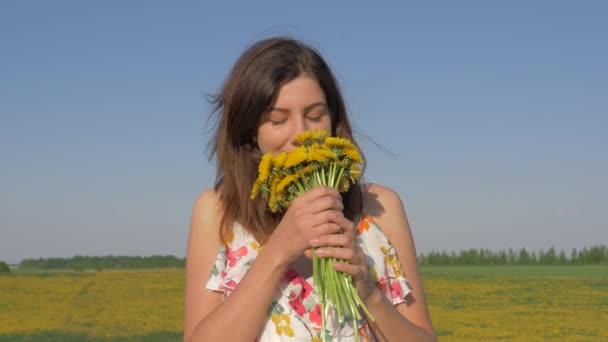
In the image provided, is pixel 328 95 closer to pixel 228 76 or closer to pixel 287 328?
pixel 228 76

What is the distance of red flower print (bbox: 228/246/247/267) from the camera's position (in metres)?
2.04

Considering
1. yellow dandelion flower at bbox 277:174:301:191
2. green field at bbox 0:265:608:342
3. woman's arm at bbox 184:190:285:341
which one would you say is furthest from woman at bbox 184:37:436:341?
green field at bbox 0:265:608:342

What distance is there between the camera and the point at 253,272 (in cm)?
184

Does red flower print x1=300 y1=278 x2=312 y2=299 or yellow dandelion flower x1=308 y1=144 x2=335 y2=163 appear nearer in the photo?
yellow dandelion flower x1=308 y1=144 x2=335 y2=163

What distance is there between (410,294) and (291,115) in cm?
56

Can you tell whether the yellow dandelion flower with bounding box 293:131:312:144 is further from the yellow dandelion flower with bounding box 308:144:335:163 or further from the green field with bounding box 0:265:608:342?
the green field with bounding box 0:265:608:342

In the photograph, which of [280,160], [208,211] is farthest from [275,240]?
[208,211]

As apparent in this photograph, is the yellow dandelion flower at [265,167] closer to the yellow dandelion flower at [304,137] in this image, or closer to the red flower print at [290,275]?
the yellow dandelion flower at [304,137]

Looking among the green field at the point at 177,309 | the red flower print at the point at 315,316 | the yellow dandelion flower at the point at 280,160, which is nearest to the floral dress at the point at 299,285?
the red flower print at the point at 315,316

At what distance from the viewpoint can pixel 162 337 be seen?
11141 millimetres

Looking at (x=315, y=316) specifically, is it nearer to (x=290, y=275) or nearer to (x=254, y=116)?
(x=290, y=275)

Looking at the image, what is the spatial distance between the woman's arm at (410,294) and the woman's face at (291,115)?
29cm

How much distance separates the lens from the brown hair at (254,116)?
6.57ft

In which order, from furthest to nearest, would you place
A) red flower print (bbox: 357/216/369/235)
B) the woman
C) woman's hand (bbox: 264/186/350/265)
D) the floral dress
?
1. red flower print (bbox: 357/216/369/235)
2. the floral dress
3. the woman
4. woman's hand (bbox: 264/186/350/265)
